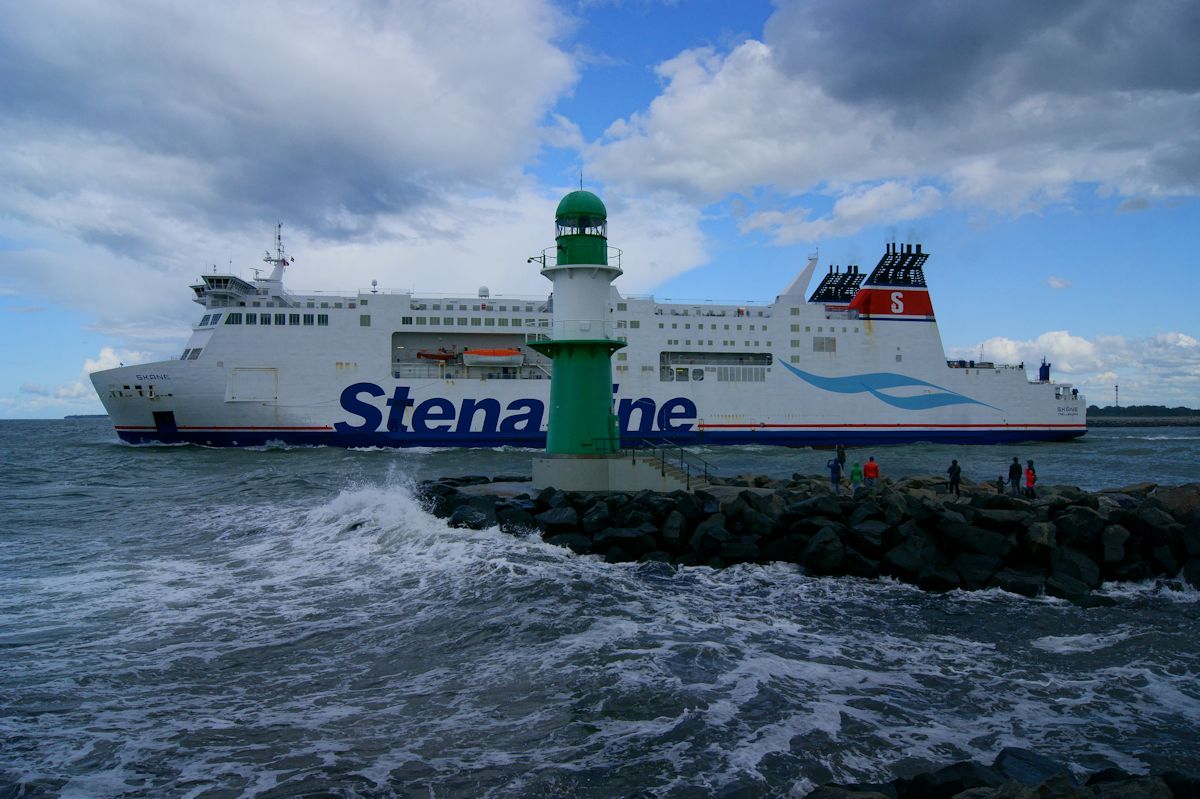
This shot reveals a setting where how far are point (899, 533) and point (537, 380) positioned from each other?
70.2ft

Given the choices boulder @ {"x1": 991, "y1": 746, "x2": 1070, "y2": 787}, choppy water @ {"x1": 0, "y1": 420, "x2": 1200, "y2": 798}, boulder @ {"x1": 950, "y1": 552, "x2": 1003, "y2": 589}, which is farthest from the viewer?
boulder @ {"x1": 950, "y1": 552, "x2": 1003, "y2": 589}

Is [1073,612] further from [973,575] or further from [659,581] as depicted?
[659,581]

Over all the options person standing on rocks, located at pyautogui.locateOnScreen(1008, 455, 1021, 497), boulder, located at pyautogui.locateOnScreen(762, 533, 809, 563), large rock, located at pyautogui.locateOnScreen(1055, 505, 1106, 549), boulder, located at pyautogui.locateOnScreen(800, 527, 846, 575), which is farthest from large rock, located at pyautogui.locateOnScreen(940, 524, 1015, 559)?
person standing on rocks, located at pyautogui.locateOnScreen(1008, 455, 1021, 497)

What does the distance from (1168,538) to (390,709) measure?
9178mm

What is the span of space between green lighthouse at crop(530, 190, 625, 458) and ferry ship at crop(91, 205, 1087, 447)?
1369 cm

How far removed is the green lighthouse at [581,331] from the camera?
11.8m

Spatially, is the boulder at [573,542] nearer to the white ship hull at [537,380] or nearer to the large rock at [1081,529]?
the large rock at [1081,529]

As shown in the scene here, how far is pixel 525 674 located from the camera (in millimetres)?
5559

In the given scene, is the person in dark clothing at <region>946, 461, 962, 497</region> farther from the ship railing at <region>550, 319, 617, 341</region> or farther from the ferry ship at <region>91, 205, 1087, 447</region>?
the ferry ship at <region>91, 205, 1087, 447</region>

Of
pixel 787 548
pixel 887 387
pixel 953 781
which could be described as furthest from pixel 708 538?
pixel 887 387

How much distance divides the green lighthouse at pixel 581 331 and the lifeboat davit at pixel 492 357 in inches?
700

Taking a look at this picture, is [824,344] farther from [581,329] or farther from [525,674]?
[525,674]

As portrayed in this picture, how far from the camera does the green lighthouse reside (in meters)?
11.8

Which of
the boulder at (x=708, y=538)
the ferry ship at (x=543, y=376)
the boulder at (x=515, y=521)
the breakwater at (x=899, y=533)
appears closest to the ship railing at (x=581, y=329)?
the breakwater at (x=899, y=533)
